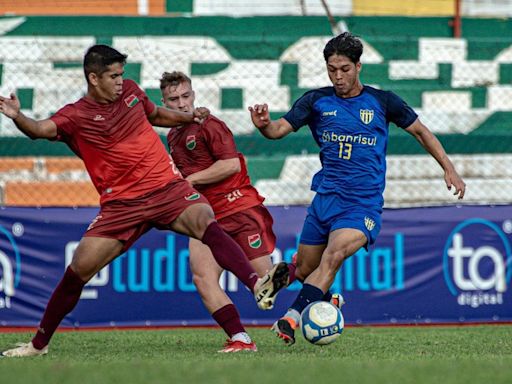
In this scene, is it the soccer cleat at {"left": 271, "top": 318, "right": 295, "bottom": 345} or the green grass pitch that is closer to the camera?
the green grass pitch

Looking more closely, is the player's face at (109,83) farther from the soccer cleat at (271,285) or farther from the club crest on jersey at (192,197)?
the soccer cleat at (271,285)

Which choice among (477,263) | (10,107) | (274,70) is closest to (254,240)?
(10,107)

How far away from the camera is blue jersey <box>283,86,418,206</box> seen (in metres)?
7.61

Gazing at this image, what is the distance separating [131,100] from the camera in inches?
294

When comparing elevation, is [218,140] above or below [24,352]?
above

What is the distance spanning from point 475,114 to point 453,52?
122 centimetres

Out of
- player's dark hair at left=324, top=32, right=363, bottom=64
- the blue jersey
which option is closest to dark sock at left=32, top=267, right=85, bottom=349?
the blue jersey

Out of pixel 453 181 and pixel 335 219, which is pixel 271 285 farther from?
pixel 453 181

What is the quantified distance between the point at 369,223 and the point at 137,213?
1.67m

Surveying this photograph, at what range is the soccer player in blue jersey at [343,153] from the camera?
290 inches

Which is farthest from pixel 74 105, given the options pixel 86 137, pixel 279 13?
pixel 279 13

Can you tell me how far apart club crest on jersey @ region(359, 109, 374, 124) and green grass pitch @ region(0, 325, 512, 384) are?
170 centimetres

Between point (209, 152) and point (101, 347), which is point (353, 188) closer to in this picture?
point (209, 152)

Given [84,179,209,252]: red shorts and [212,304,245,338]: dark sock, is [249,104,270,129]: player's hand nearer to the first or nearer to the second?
[84,179,209,252]: red shorts
